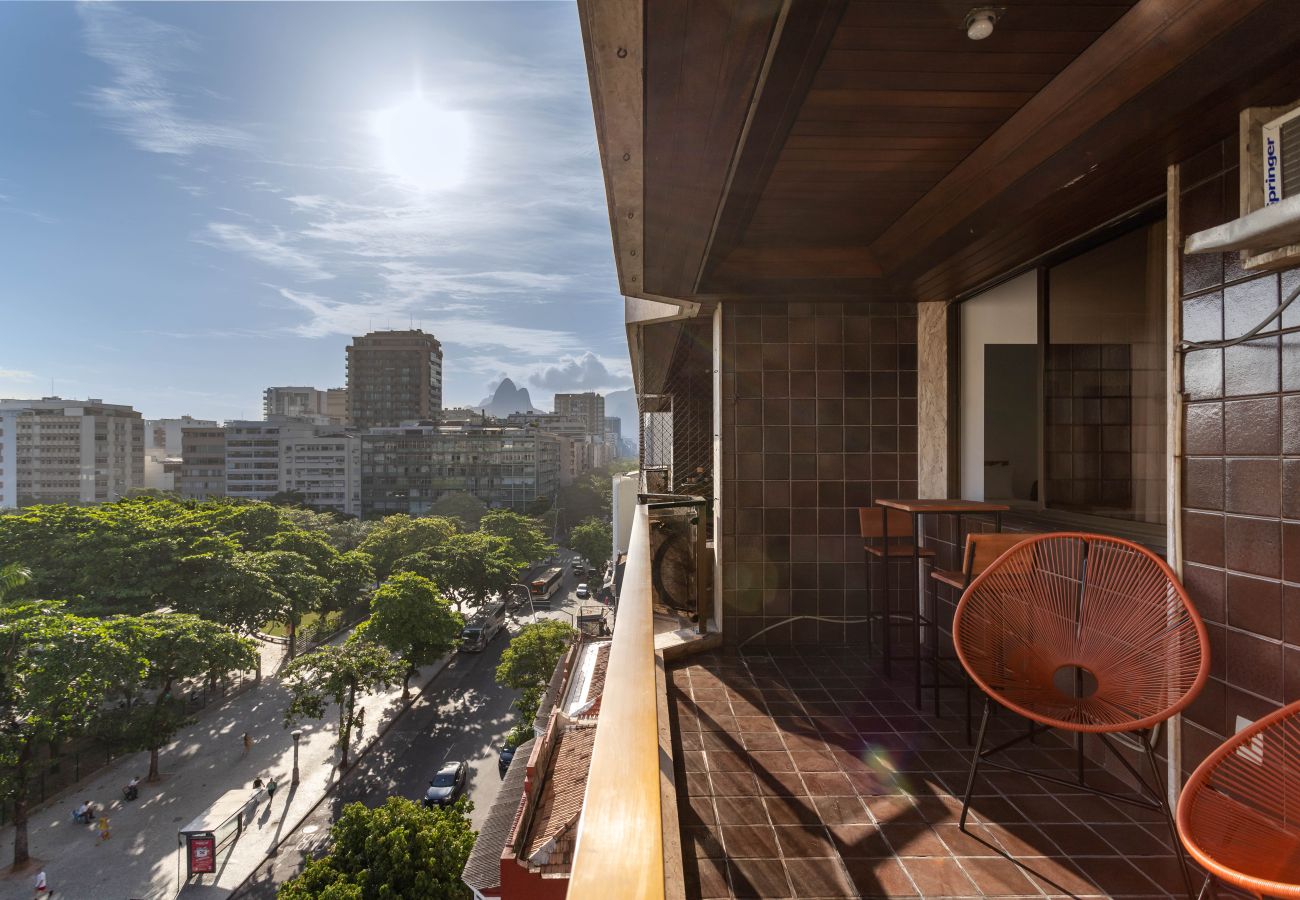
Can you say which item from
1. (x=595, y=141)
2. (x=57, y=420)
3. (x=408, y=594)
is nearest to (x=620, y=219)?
(x=595, y=141)

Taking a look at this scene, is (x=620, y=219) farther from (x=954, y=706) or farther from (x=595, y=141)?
(x=954, y=706)

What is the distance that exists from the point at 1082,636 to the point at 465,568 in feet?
64.1

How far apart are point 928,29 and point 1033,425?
218 centimetres

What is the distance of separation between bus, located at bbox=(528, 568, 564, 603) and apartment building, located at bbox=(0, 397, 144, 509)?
40113 millimetres

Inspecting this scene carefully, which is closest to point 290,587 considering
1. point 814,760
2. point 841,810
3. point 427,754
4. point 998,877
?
point 427,754

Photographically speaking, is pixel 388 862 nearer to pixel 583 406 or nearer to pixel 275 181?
pixel 275 181

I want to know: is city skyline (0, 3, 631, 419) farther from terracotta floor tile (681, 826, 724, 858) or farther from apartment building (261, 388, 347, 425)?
apartment building (261, 388, 347, 425)

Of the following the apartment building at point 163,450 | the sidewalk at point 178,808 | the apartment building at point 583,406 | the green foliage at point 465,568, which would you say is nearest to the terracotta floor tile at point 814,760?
the sidewalk at point 178,808

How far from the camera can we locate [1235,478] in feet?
5.18

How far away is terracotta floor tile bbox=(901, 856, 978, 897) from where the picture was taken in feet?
4.72

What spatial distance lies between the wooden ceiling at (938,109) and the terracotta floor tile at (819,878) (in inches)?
84.7

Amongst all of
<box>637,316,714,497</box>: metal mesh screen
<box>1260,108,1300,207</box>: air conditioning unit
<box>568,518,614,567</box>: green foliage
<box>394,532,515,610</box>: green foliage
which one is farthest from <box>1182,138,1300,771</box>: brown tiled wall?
<box>568,518,614,567</box>: green foliage

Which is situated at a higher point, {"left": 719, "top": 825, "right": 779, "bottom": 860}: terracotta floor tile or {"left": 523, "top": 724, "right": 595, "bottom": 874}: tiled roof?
{"left": 719, "top": 825, "right": 779, "bottom": 860}: terracotta floor tile

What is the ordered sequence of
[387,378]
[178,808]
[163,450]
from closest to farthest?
[178,808] → [387,378] → [163,450]
